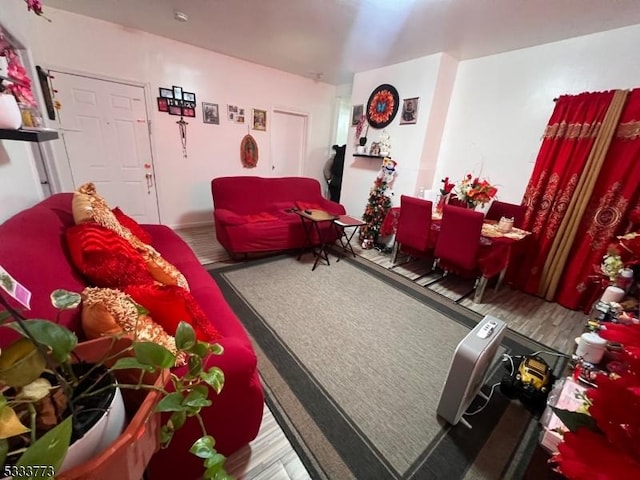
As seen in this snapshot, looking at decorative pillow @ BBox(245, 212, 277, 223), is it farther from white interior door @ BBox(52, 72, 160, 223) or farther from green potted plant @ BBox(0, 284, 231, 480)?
green potted plant @ BBox(0, 284, 231, 480)

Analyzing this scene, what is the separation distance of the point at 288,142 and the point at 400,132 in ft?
7.08

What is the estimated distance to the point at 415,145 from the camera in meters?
Result: 3.51

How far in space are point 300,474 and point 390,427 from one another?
51 centimetres

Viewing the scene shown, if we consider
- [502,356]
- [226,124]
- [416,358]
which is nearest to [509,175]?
[502,356]

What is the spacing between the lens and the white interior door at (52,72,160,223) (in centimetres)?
309

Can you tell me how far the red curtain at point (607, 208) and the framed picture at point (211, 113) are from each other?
15.3ft

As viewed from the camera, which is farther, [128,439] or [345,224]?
[345,224]

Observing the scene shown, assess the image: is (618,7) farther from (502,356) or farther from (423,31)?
(502,356)

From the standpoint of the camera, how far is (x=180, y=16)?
8.94 feet

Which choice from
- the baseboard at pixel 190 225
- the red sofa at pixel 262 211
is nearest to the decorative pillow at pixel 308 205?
the red sofa at pixel 262 211

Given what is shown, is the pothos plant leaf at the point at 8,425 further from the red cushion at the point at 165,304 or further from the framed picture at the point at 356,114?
the framed picture at the point at 356,114

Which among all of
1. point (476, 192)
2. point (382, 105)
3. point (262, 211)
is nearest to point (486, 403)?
point (476, 192)

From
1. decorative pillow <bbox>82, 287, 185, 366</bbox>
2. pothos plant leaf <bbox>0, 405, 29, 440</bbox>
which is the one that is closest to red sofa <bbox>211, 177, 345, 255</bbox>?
decorative pillow <bbox>82, 287, 185, 366</bbox>

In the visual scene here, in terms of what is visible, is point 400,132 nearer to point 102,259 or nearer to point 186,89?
point 186,89
